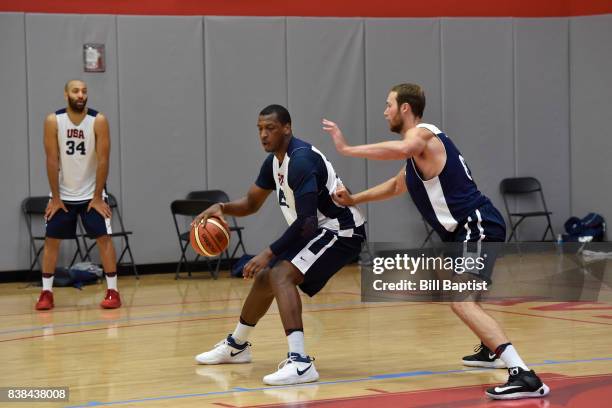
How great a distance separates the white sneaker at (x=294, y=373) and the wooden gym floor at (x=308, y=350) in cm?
7

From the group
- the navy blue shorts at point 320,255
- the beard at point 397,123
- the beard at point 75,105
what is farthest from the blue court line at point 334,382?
the beard at point 75,105

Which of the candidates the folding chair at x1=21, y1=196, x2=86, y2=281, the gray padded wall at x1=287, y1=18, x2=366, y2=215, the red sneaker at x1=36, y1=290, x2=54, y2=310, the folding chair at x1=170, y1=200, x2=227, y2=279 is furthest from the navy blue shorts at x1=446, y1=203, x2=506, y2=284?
the gray padded wall at x1=287, y1=18, x2=366, y2=215

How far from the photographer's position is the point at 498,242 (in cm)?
647

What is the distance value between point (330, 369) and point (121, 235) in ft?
23.0

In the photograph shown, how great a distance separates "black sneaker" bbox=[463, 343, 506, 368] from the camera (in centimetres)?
686

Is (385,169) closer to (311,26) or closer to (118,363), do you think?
(311,26)

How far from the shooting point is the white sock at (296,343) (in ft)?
21.3

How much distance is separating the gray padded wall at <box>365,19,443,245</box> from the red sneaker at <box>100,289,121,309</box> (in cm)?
534

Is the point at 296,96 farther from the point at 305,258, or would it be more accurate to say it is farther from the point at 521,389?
the point at 521,389

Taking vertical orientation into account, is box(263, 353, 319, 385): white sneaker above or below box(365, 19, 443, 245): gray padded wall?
below

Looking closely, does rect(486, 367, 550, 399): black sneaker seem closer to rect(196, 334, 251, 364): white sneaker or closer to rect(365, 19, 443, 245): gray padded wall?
rect(196, 334, 251, 364): white sneaker

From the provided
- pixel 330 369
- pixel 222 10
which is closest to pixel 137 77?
pixel 222 10

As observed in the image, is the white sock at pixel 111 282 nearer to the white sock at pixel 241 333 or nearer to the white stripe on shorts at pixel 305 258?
the white sock at pixel 241 333

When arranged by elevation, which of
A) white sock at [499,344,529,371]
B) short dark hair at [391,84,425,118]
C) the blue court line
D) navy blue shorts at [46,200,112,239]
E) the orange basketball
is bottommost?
the blue court line
